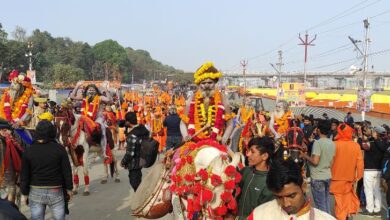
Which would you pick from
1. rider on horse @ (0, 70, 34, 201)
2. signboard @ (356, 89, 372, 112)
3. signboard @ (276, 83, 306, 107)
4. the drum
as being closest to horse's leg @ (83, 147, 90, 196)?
rider on horse @ (0, 70, 34, 201)

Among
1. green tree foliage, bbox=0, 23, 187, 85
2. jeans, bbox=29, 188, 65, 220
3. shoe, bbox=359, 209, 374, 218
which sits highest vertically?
green tree foliage, bbox=0, 23, 187, 85

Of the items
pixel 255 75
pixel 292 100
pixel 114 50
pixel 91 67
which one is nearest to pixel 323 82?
pixel 255 75

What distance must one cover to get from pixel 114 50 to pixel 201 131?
13629 centimetres

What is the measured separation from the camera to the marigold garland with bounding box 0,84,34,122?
32.5ft

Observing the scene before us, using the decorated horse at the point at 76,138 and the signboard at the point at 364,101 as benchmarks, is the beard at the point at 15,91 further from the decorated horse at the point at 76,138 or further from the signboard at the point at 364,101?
the signboard at the point at 364,101

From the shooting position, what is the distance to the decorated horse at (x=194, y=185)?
4535mm

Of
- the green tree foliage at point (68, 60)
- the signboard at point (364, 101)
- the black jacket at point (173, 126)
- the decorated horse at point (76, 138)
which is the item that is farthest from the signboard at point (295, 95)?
the green tree foliage at point (68, 60)

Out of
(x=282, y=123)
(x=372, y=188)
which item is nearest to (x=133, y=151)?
(x=372, y=188)

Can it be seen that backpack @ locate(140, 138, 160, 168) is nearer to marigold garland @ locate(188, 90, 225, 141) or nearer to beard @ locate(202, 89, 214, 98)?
marigold garland @ locate(188, 90, 225, 141)

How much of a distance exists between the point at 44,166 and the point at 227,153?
2.44 meters

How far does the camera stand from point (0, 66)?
2453 inches

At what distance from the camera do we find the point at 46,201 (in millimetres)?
5938

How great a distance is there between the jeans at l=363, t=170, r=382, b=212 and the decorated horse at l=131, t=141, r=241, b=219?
5679mm

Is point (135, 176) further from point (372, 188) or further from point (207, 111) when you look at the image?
point (372, 188)
